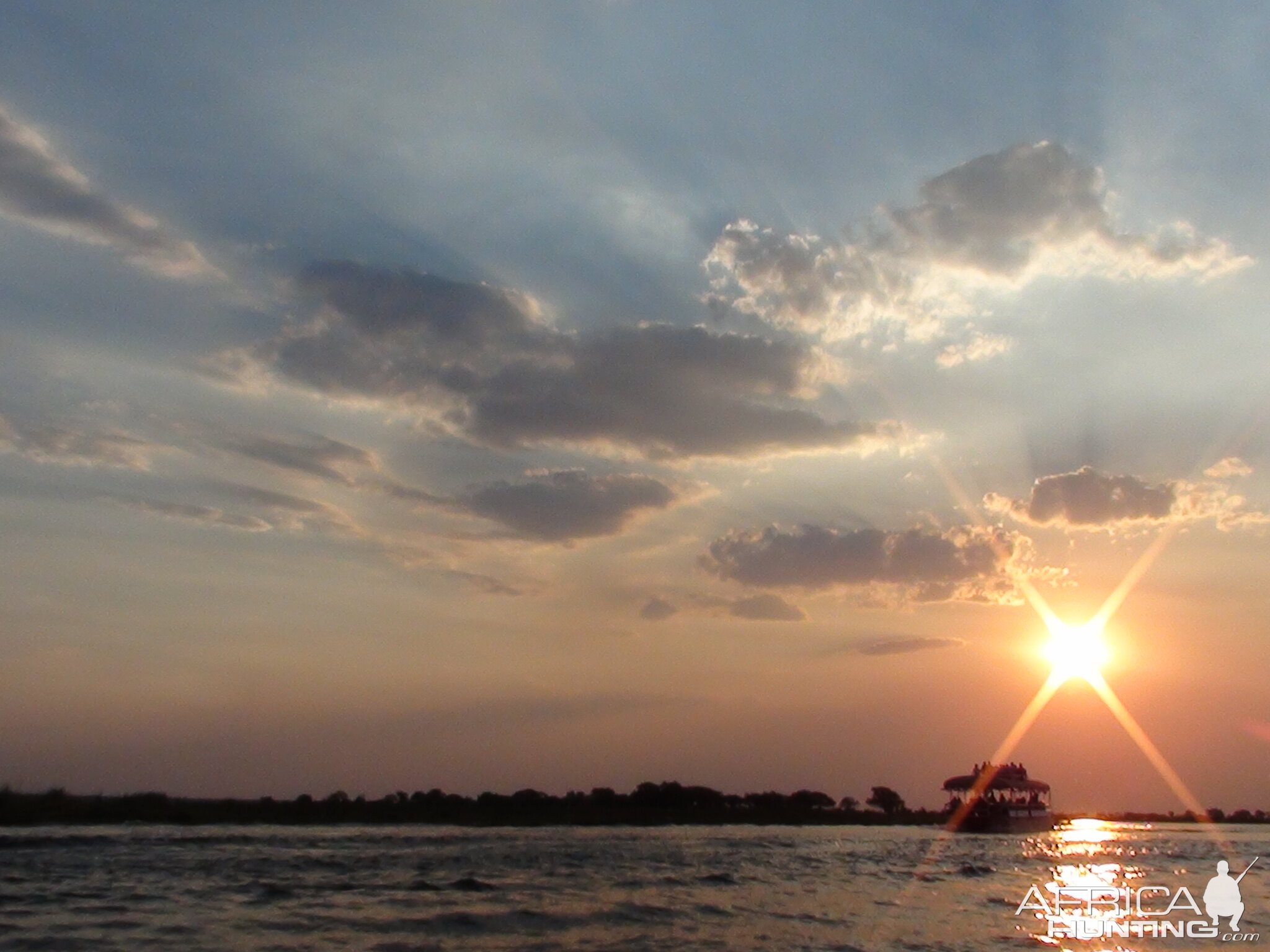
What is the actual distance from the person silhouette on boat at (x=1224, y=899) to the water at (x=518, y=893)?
30.1 inches

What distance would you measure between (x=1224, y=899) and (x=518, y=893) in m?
30.1

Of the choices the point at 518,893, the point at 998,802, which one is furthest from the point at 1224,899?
the point at 998,802

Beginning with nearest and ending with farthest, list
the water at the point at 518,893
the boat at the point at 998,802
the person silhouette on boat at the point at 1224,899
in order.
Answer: the water at the point at 518,893
the person silhouette on boat at the point at 1224,899
the boat at the point at 998,802

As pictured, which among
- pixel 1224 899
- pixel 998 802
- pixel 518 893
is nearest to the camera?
pixel 518 893

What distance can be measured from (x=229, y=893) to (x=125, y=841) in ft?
104

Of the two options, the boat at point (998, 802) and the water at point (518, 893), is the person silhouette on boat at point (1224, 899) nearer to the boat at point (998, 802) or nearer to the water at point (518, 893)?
the water at point (518, 893)

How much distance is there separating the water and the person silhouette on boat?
76 cm

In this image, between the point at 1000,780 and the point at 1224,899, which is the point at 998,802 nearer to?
the point at 1000,780

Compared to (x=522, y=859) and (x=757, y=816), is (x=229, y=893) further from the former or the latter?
(x=757, y=816)

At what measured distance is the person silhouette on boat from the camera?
37.0 m

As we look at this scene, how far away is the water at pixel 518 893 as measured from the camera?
28469 mm

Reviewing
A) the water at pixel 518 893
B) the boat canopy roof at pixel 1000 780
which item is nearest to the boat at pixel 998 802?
the boat canopy roof at pixel 1000 780

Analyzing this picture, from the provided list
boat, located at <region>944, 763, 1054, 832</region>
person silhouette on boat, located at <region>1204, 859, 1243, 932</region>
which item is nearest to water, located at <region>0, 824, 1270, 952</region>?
person silhouette on boat, located at <region>1204, 859, 1243, 932</region>

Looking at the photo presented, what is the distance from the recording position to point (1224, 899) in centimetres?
4169
